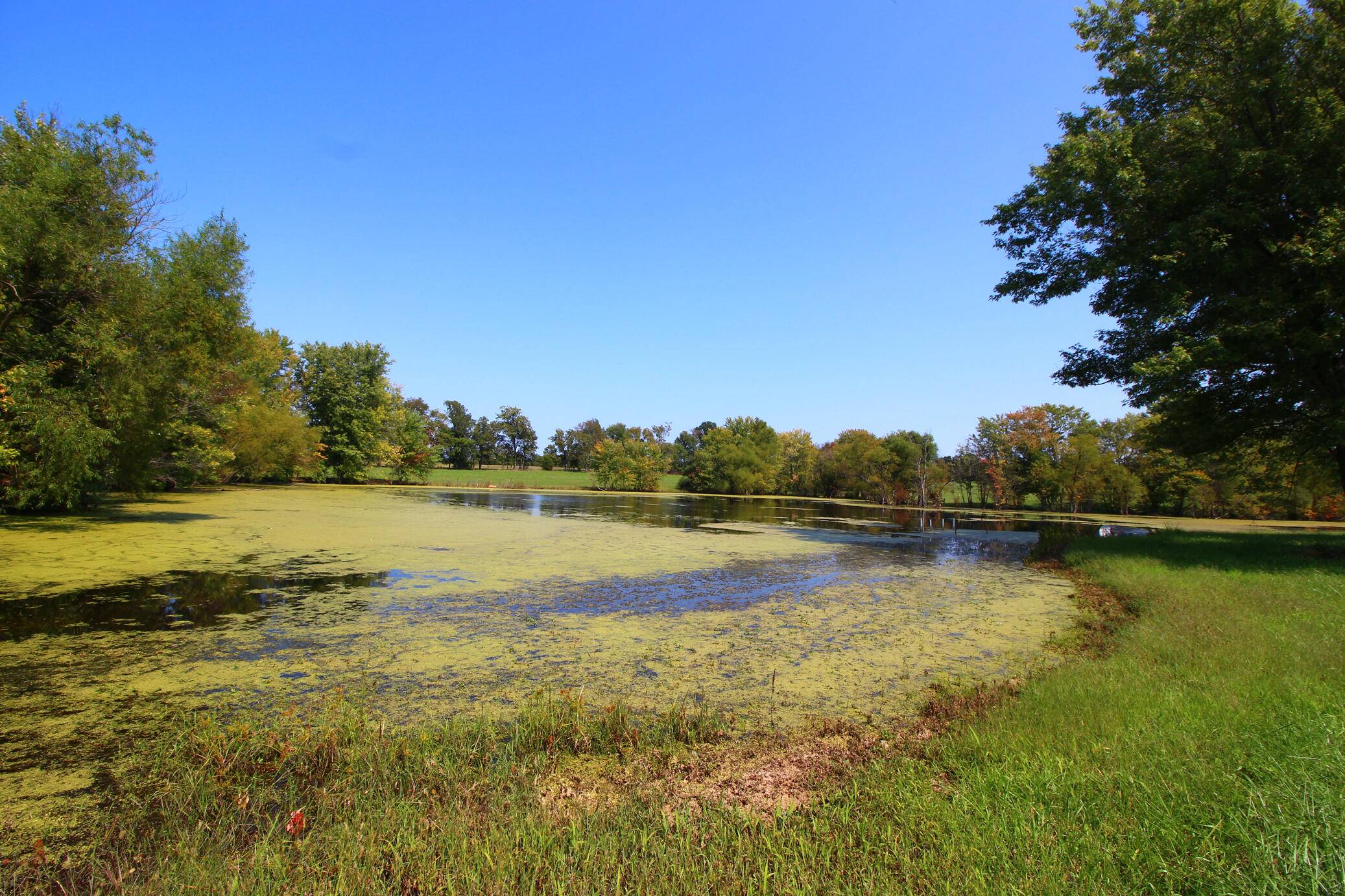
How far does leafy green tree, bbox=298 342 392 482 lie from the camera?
44.2 m

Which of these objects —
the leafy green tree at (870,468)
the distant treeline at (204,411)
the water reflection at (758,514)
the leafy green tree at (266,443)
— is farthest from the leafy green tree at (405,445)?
the leafy green tree at (870,468)

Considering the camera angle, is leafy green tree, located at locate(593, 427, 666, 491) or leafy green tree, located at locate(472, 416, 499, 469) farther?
leafy green tree, located at locate(472, 416, 499, 469)

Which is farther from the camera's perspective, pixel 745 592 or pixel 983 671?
pixel 745 592

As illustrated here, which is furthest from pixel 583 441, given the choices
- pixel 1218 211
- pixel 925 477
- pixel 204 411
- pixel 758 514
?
pixel 1218 211

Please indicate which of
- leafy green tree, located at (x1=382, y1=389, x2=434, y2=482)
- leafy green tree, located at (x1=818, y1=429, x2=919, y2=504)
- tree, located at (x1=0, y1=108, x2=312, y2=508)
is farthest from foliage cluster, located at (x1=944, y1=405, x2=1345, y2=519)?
leafy green tree, located at (x1=382, y1=389, x2=434, y2=482)

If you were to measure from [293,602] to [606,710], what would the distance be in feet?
18.9

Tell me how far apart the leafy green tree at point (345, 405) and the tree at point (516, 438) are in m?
55.4

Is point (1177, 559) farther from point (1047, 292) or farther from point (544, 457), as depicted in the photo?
point (544, 457)

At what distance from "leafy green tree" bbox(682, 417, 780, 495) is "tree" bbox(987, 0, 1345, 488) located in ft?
151

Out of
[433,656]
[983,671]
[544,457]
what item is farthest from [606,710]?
[544,457]

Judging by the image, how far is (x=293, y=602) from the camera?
7.74 metres

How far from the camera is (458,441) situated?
287ft

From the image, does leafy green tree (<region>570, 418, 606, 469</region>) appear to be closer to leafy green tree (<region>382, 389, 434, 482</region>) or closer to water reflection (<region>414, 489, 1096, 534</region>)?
leafy green tree (<region>382, 389, 434, 482</region>)

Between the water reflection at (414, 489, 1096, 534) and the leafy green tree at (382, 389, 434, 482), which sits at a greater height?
the leafy green tree at (382, 389, 434, 482)
